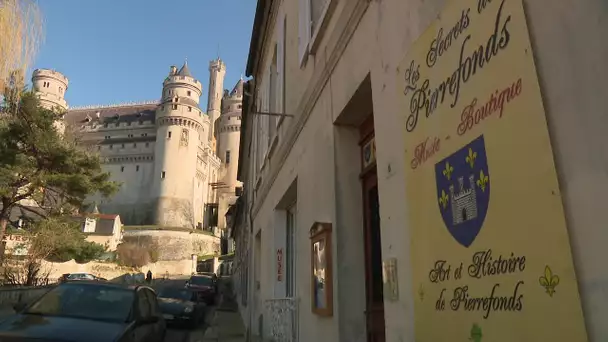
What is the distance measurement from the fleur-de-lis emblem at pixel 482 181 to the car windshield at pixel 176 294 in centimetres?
1752

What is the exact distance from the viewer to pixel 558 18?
65.7 inches

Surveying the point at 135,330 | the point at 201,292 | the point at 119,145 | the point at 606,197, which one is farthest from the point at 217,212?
the point at 606,197

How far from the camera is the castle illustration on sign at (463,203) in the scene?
2027 millimetres

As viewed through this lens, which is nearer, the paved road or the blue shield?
the blue shield

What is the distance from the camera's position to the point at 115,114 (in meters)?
84.3

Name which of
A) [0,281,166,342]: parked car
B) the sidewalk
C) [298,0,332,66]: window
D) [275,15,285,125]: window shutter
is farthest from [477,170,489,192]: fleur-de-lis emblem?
the sidewalk

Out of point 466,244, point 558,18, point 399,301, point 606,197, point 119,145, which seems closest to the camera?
point 606,197

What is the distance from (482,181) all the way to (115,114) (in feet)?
298

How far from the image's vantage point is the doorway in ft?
12.5

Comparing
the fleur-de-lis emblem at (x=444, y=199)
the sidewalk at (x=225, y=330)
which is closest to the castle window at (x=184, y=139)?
the sidewalk at (x=225, y=330)

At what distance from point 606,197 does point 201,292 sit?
81.9 feet

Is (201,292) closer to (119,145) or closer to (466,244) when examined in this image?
(466,244)

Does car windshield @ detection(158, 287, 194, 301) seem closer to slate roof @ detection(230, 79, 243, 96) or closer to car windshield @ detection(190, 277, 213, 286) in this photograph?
car windshield @ detection(190, 277, 213, 286)

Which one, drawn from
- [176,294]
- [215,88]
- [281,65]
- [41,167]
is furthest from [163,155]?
[281,65]
